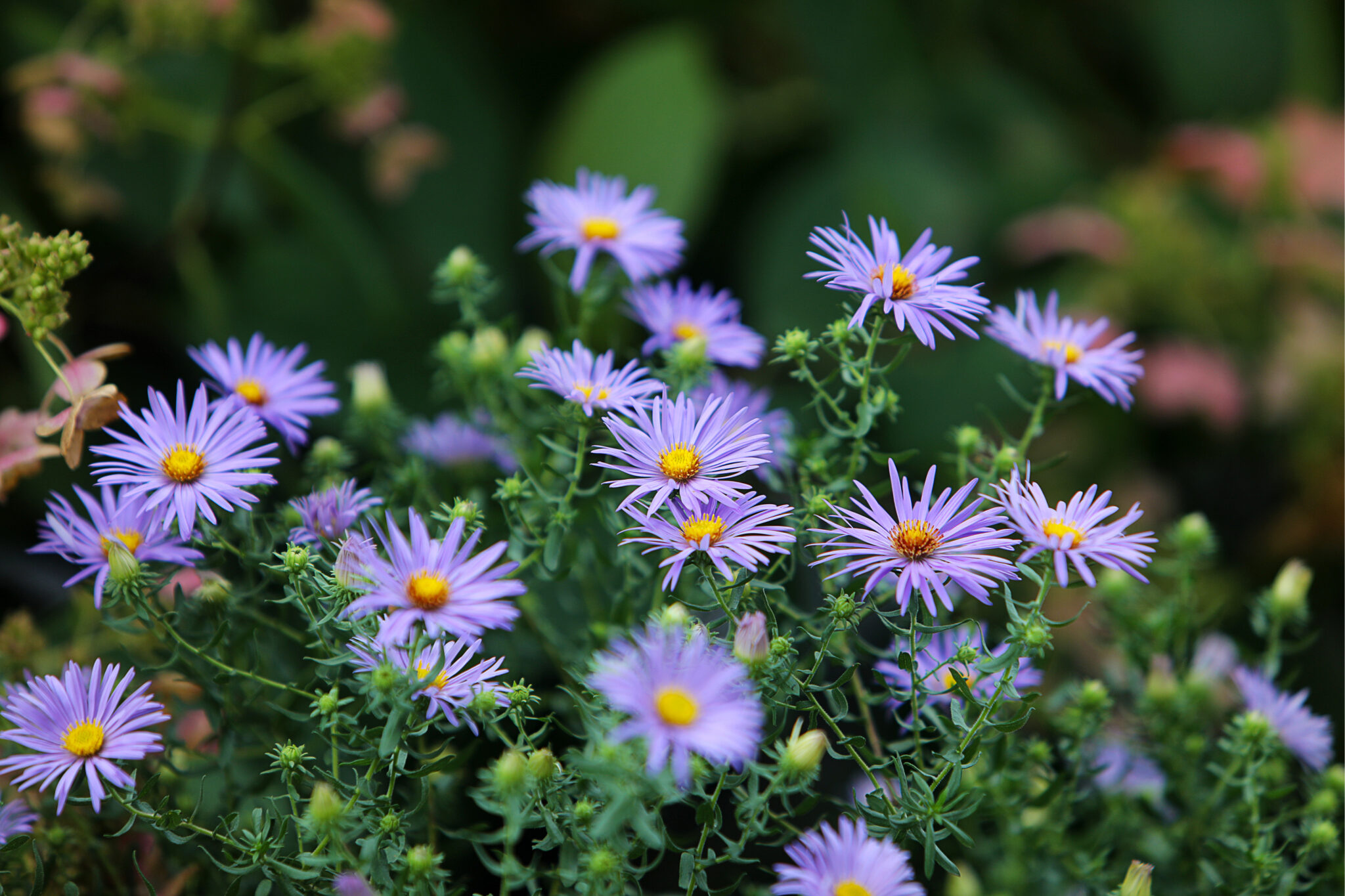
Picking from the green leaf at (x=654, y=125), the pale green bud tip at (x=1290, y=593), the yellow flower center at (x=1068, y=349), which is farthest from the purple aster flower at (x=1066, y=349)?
the green leaf at (x=654, y=125)

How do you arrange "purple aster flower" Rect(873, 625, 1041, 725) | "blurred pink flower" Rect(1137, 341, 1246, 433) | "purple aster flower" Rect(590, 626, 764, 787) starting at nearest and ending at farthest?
"purple aster flower" Rect(590, 626, 764, 787), "purple aster flower" Rect(873, 625, 1041, 725), "blurred pink flower" Rect(1137, 341, 1246, 433)

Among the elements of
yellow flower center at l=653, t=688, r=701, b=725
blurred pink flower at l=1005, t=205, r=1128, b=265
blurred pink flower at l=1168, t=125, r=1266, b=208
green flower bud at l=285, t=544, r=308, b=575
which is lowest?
yellow flower center at l=653, t=688, r=701, b=725

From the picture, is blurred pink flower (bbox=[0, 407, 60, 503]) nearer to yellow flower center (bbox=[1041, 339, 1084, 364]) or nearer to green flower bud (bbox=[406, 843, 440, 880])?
green flower bud (bbox=[406, 843, 440, 880])

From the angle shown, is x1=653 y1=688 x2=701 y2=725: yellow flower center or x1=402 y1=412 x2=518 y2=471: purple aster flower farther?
x1=402 y1=412 x2=518 y2=471: purple aster flower

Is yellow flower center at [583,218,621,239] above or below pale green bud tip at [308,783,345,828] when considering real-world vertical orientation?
above

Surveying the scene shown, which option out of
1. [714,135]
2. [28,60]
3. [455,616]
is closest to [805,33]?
[714,135]

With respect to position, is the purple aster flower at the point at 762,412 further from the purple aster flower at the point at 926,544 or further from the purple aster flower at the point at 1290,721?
the purple aster flower at the point at 1290,721

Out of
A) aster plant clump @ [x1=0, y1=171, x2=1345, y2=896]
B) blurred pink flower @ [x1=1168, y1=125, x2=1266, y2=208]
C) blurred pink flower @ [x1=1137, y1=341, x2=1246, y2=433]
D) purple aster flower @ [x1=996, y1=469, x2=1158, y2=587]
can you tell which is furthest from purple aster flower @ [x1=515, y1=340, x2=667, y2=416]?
blurred pink flower @ [x1=1168, y1=125, x2=1266, y2=208]
